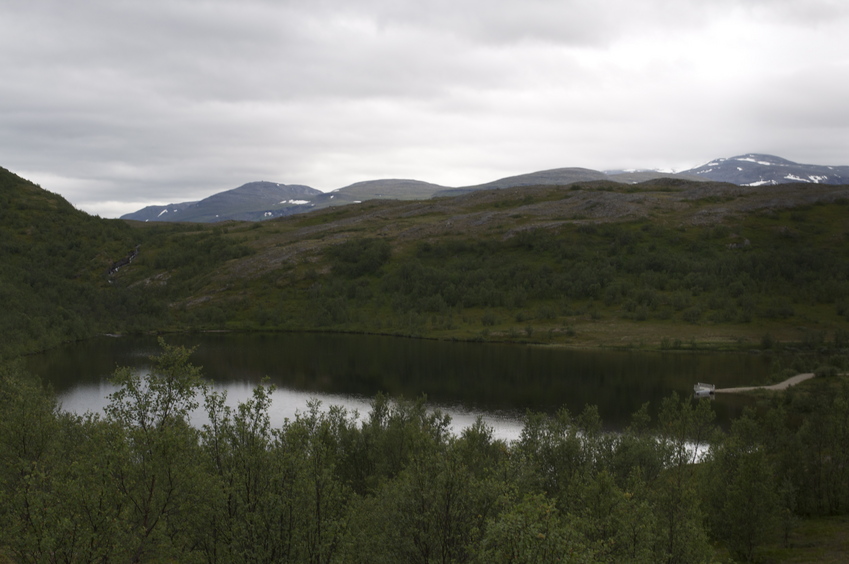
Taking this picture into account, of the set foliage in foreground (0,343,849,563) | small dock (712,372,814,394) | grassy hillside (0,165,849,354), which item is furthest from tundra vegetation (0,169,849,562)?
small dock (712,372,814,394)

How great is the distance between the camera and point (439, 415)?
59.6 m

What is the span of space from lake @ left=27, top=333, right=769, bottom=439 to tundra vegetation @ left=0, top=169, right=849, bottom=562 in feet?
23.5

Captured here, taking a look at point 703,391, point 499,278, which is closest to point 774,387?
point 703,391

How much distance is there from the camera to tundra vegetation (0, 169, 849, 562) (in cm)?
2608

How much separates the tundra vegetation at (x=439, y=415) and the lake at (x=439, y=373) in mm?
7151

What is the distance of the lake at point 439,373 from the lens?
8112 centimetres

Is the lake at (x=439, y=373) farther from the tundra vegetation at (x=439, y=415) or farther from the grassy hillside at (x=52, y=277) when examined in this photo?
the tundra vegetation at (x=439, y=415)

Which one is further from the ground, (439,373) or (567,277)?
(567,277)

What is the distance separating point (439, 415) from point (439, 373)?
42260 millimetres

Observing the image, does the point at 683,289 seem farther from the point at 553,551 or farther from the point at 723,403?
the point at 553,551

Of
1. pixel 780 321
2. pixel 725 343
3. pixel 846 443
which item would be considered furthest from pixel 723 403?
pixel 780 321

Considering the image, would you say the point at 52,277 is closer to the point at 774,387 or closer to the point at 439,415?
the point at 439,415

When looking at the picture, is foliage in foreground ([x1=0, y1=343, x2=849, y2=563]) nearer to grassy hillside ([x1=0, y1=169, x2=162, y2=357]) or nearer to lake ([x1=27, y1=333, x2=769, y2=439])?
lake ([x1=27, y1=333, x2=769, y2=439])

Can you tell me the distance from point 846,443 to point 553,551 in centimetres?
4385
